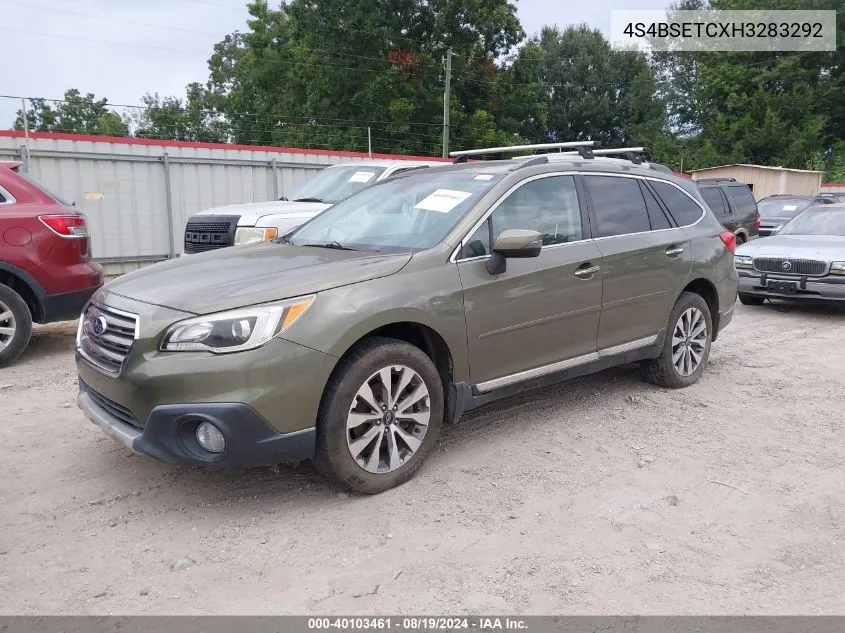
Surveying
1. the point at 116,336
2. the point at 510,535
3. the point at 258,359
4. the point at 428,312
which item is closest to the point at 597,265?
the point at 428,312

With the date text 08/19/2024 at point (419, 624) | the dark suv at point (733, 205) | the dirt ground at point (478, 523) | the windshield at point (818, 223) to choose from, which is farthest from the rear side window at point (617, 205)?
the dark suv at point (733, 205)

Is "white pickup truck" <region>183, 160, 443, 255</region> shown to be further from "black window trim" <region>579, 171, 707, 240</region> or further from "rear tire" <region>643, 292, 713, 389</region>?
"rear tire" <region>643, 292, 713, 389</region>

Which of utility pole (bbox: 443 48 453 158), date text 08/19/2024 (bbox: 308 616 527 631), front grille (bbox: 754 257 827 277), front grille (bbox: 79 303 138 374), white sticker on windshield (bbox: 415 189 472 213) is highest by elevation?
utility pole (bbox: 443 48 453 158)

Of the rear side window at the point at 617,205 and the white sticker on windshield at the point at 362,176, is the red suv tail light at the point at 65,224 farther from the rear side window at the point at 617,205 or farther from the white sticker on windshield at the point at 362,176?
the rear side window at the point at 617,205

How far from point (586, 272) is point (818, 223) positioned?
7.23 m

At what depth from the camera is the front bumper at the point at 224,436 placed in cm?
325

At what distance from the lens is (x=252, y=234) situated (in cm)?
808

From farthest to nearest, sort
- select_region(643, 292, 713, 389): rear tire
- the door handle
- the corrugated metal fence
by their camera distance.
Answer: the corrugated metal fence
select_region(643, 292, 713, 389): rear tire
the door handle

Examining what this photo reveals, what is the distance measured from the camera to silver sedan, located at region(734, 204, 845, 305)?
880 centimetres

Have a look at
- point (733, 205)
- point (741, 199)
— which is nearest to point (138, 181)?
point (733, 205)

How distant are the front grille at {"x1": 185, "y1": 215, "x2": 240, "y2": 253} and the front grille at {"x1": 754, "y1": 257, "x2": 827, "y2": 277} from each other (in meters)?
6.68

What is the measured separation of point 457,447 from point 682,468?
4.36ft

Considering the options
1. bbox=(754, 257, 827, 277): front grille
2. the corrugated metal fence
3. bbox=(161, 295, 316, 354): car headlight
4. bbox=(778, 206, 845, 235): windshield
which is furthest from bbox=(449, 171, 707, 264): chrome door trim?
the corrugated metal fence

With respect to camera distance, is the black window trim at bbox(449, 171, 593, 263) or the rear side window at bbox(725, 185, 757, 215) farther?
the rear side window at bbox(725, 185, 757, 215)
